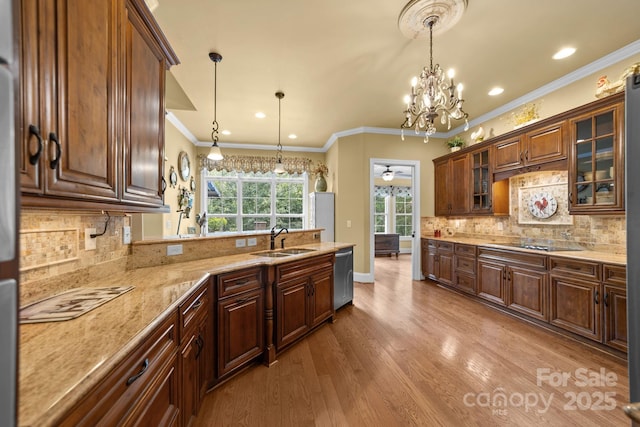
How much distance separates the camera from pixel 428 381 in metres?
1.95

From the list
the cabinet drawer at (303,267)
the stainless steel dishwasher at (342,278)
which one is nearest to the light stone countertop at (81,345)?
the cabinet drawer at (303,267)

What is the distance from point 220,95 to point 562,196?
4.68 metres

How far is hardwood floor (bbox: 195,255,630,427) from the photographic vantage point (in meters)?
1.62

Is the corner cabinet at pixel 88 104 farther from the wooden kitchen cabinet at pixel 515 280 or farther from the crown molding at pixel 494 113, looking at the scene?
the wooden kitchen cabinet at pixel 515 280

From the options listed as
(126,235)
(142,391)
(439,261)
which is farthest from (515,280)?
(126,235)

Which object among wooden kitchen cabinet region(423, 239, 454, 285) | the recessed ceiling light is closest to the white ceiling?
the recessed ceiling light

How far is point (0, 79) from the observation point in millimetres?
362

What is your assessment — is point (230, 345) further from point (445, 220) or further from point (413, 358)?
point (445, 220)

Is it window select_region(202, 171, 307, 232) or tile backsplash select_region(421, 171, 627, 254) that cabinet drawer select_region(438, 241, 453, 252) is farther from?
window select_region(202, 171, 307, 232)

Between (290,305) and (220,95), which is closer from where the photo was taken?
(290,305)

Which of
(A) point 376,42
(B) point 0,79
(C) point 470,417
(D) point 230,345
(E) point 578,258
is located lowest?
(C) point 470,417

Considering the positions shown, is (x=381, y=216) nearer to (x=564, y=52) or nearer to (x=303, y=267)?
(x=564, y=52)

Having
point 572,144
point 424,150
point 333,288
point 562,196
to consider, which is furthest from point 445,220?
point 333,288

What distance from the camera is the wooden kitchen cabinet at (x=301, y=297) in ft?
7.42
